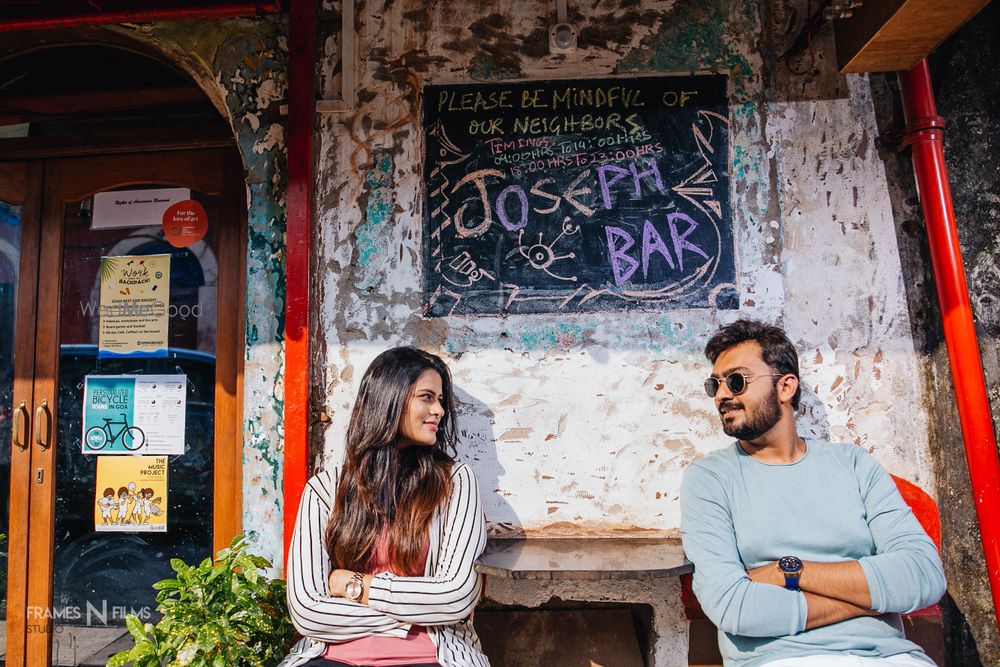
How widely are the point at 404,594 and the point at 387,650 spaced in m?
0.19

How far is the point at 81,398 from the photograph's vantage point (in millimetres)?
3391

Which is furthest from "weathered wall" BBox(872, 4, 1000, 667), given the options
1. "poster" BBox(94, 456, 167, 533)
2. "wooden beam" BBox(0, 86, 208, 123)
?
"poster" BBox(94, 456, 167, 533)

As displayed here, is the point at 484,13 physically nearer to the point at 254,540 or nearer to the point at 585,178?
the point at 585,178

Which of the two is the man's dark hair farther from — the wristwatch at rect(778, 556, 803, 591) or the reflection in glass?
the reflection in glass

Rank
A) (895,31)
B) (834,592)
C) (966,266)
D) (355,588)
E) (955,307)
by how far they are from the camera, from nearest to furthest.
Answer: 1. (834,592)
2. (355,588)
3. (895,31)
4. (955,307)
5. (966,266)

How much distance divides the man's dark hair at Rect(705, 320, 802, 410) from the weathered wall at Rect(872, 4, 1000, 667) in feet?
A: 2.88

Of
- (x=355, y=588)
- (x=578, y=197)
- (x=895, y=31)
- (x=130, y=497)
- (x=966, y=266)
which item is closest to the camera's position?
(x=355, y=588)

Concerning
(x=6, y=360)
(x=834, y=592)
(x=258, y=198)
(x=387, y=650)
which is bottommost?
(x=387, y=650)

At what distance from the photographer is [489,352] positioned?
9.66 ft

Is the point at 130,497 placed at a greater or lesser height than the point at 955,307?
lesser

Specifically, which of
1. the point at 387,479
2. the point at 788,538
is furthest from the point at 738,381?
the point at 387,479

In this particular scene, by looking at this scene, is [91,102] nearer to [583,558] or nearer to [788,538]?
[583,558]

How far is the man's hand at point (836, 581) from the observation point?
77.6 inches

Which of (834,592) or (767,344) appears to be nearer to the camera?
(834,592)
